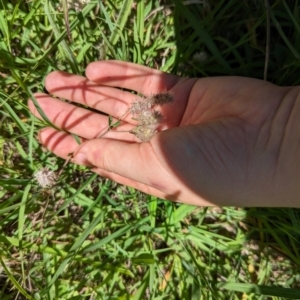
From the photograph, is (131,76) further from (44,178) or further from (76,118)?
(44,178)

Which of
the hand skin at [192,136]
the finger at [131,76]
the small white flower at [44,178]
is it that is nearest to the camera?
the hand skin at [192,136]

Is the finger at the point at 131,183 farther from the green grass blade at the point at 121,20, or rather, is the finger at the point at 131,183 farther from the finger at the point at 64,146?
the green grass blade at the point at 121,20

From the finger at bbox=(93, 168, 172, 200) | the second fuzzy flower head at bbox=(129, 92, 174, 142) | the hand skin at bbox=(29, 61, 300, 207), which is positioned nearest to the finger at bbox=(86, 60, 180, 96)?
the hand skin at bbox=(29, 61, 300, 207)

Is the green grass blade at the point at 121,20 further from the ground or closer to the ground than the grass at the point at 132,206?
further from the ground

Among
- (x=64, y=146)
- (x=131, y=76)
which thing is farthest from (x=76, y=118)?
(x=131, y=76)

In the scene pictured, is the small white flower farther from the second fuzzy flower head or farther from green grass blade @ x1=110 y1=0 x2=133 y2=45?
green grass blade @ x1=110 y1=0 x2=133 y2=45

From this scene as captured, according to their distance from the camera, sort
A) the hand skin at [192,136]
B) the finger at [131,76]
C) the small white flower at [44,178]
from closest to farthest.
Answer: the hand skin at [192,136] < the small white flower at [44,178] < the finger at [131,76]

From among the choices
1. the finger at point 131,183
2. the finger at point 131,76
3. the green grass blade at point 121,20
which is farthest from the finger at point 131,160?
the green grass blade at point 121,20
